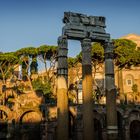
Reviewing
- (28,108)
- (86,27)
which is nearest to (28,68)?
(28,108)

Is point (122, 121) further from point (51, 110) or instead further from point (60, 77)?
point (60, 77)

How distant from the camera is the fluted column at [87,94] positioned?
14.7 m

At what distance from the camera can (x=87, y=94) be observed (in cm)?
1509

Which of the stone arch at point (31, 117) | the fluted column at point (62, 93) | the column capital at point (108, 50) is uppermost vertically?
the column capital at point (108, 50)

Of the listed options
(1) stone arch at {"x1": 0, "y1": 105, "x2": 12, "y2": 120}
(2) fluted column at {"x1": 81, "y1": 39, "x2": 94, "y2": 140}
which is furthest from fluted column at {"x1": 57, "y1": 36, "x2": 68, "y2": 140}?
(1) stone arch at {"x1": 0, "y1": 105, "x2": 12, "y2": 120}

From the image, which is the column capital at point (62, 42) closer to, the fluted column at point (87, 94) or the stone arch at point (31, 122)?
the fluted column at point (87, 94)

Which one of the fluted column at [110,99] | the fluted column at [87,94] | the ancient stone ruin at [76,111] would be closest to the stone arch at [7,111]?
the ancient stone ruin at [76,111]

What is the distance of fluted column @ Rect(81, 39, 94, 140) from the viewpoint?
579 inches

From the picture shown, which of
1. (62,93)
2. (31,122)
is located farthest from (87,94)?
(31,122)

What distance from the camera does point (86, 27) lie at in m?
15.9

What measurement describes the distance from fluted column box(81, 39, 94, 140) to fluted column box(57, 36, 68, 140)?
95 centimetres

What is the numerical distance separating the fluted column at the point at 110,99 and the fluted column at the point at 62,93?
2.22 meters

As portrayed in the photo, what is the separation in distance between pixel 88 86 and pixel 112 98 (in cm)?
138

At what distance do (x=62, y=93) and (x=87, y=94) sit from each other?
1.22 meters
